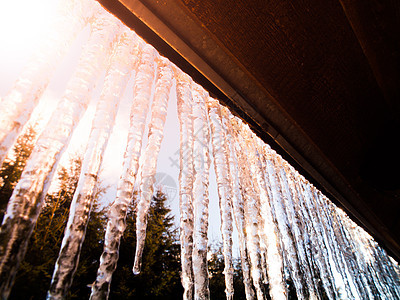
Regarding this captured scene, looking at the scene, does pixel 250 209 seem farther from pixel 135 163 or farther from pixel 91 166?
pixel 91 166

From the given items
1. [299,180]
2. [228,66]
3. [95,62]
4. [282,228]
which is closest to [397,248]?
[299,180]

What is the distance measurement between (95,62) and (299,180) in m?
3.57

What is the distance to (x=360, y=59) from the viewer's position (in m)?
1.17

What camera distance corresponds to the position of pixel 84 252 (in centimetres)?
998

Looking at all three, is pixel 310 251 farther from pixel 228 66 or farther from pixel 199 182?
pixel 228 66

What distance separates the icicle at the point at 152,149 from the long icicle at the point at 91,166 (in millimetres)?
289

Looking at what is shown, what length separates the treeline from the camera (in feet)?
27.3

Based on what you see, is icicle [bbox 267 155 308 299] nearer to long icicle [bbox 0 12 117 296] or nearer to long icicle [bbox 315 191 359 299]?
long icicle [bbox 315 191 359 299]

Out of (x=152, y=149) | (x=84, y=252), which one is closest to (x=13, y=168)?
(x=84, y=252)

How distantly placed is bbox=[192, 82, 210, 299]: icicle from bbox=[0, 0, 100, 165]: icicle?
106cm

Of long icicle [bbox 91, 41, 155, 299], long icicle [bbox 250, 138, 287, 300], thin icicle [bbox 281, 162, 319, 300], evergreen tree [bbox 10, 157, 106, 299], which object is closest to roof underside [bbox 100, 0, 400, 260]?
long icicle [bbox 91, 41, 155, 299]

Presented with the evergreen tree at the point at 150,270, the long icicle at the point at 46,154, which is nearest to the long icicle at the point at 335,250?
the long icicle at the point at 46,154

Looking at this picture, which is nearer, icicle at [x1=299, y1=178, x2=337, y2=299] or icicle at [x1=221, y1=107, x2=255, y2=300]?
icicle at [x1=221, y1=107, x2=255, y2=300]

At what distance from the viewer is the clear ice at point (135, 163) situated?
721 millimetres
